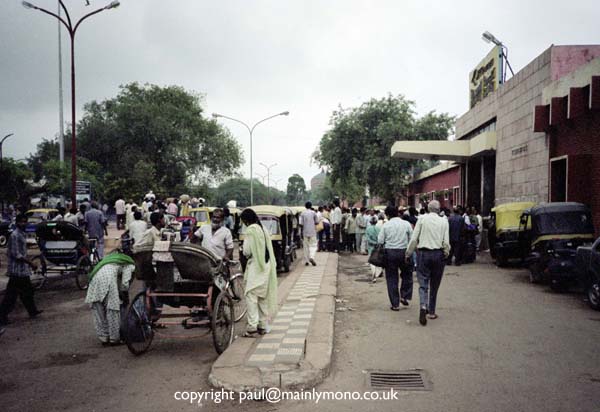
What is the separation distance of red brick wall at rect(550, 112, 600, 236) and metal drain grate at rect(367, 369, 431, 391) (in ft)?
37.1

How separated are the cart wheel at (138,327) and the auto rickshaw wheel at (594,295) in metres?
7.34

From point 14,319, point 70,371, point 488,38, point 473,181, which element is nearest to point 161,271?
point 70,371

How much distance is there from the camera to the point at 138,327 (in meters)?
6.27

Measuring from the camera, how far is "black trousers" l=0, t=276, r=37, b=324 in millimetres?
7992

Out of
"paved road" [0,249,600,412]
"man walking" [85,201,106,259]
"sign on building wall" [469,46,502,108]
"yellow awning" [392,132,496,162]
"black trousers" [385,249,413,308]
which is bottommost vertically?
"paved road" [0,249,600,412]

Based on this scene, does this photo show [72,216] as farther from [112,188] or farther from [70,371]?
[112,188]

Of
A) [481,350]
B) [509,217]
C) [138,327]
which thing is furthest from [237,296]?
[509,217]

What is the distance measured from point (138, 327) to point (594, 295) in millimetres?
7556

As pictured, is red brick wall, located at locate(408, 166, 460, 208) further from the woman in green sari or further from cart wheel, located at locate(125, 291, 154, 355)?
cart wheel, located at locate(125, 291, 154, 355)

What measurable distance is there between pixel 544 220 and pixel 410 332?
6480mm

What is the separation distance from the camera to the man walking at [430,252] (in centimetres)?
771

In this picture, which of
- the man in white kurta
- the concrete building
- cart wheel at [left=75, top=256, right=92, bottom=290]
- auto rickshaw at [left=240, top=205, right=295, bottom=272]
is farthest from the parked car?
cart wheel at [left=75, top=256, right=92, bottom=290]

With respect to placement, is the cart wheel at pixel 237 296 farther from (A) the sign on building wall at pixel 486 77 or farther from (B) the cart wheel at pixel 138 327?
(A) the sign on building wall at pixel 486 77

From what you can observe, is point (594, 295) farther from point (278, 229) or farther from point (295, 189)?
point (295, 189)
